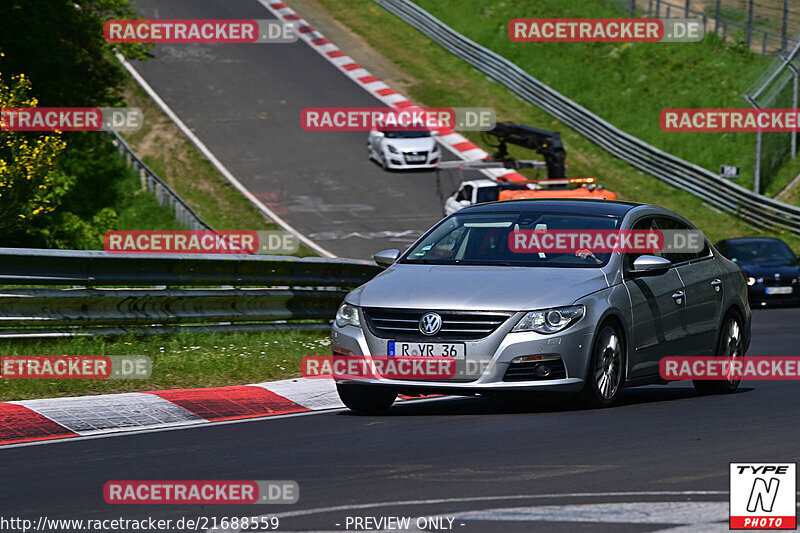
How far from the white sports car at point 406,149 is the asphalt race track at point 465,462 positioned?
2727 cm

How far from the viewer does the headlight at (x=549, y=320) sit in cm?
959

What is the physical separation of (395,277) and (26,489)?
12.8 feet

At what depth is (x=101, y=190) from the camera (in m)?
34.2

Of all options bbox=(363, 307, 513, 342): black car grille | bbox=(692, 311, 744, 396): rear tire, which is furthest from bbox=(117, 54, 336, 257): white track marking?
bbox=(363, 307, 513, 342): black car grille

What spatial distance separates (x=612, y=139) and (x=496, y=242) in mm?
31296

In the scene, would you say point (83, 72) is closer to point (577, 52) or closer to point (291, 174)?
point (291, 174)

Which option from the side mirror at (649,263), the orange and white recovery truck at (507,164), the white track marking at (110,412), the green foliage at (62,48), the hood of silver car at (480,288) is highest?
the green foliage at (62,48)

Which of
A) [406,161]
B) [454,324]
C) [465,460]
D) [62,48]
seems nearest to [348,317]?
[454,324]

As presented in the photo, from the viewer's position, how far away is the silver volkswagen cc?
9594mm

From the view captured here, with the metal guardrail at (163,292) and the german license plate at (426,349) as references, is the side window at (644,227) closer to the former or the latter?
the german license plate at (426,349)

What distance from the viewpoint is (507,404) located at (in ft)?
35.3

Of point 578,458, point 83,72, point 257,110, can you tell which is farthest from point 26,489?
point 257,110

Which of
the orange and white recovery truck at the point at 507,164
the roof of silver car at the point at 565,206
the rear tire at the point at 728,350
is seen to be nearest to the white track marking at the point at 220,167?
the orange and white recovery truck at the point at 507,164

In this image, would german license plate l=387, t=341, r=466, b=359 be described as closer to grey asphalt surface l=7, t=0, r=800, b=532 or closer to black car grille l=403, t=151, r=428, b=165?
grey asphalt surface l=7, t=0, r=800, b=532
